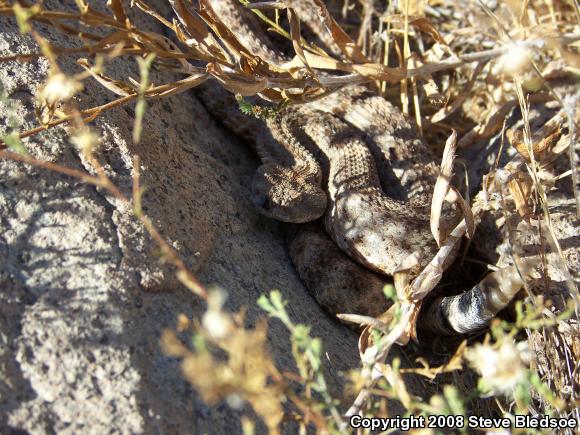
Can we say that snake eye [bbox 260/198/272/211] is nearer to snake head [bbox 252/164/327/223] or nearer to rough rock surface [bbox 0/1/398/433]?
snake head [bbox 252/164/327/223]

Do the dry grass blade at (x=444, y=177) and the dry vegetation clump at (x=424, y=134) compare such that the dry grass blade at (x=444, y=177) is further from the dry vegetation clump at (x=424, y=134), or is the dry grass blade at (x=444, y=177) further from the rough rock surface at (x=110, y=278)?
the rough rock surface at (x=110, y=278)

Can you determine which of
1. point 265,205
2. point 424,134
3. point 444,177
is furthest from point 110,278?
point 424,134

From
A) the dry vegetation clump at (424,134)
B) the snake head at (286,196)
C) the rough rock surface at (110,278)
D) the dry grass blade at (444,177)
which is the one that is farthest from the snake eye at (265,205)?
the dry grass blade at (444,177)

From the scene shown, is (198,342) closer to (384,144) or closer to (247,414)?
(247,414)

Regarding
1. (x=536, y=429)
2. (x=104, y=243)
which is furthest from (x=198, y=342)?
(x=536, y=429)

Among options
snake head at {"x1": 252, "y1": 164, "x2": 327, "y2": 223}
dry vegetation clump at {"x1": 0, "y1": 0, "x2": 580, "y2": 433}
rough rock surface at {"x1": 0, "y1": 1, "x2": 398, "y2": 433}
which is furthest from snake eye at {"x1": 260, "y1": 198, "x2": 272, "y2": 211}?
dry vegetation clump at {"x1": 0, "y1": 0, "x2": 580, "y2": 433}
